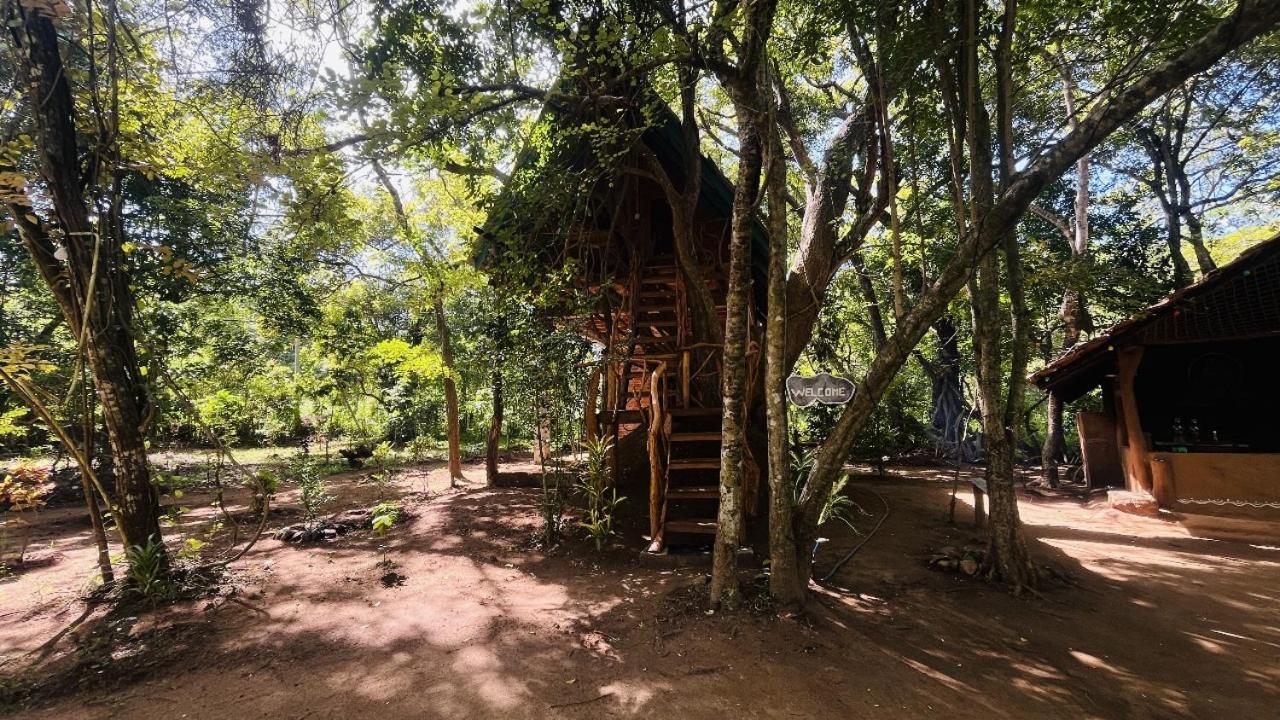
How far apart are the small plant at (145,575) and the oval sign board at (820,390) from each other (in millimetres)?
5733

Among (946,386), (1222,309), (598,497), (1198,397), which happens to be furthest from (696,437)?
(946,386)

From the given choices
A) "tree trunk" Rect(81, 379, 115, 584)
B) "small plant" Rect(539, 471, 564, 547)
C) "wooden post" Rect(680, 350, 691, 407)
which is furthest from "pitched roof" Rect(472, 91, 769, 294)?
"tree trunk" Rect(81, 379, 115, 584)

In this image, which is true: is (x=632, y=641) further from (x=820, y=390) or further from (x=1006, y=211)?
(x=1006, y=211)

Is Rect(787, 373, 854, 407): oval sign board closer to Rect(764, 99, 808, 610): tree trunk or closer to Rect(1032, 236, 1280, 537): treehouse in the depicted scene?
Rect(764, 99, 808, 610): tree trunk

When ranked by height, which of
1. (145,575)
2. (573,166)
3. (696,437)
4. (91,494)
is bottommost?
(145,575)

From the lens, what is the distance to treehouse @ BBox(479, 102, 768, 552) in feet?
18.8

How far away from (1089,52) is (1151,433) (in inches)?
289

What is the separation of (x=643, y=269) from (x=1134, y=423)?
8.43 meters

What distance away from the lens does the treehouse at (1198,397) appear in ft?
23.0

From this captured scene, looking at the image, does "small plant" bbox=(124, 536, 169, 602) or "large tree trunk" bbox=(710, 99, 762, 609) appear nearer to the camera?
"large tree trunk" bbox=(710, 99, 762, 609)

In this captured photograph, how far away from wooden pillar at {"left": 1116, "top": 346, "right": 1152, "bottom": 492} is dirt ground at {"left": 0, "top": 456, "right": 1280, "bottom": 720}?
213cm

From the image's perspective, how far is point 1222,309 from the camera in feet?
23.4

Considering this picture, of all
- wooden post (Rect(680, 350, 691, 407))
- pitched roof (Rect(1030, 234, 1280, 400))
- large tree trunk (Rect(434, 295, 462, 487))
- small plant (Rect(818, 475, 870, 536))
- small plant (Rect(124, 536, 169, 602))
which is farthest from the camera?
large tree trunk (Rect(434, 295, 462, 487))

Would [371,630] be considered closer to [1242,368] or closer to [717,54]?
[717,54]
